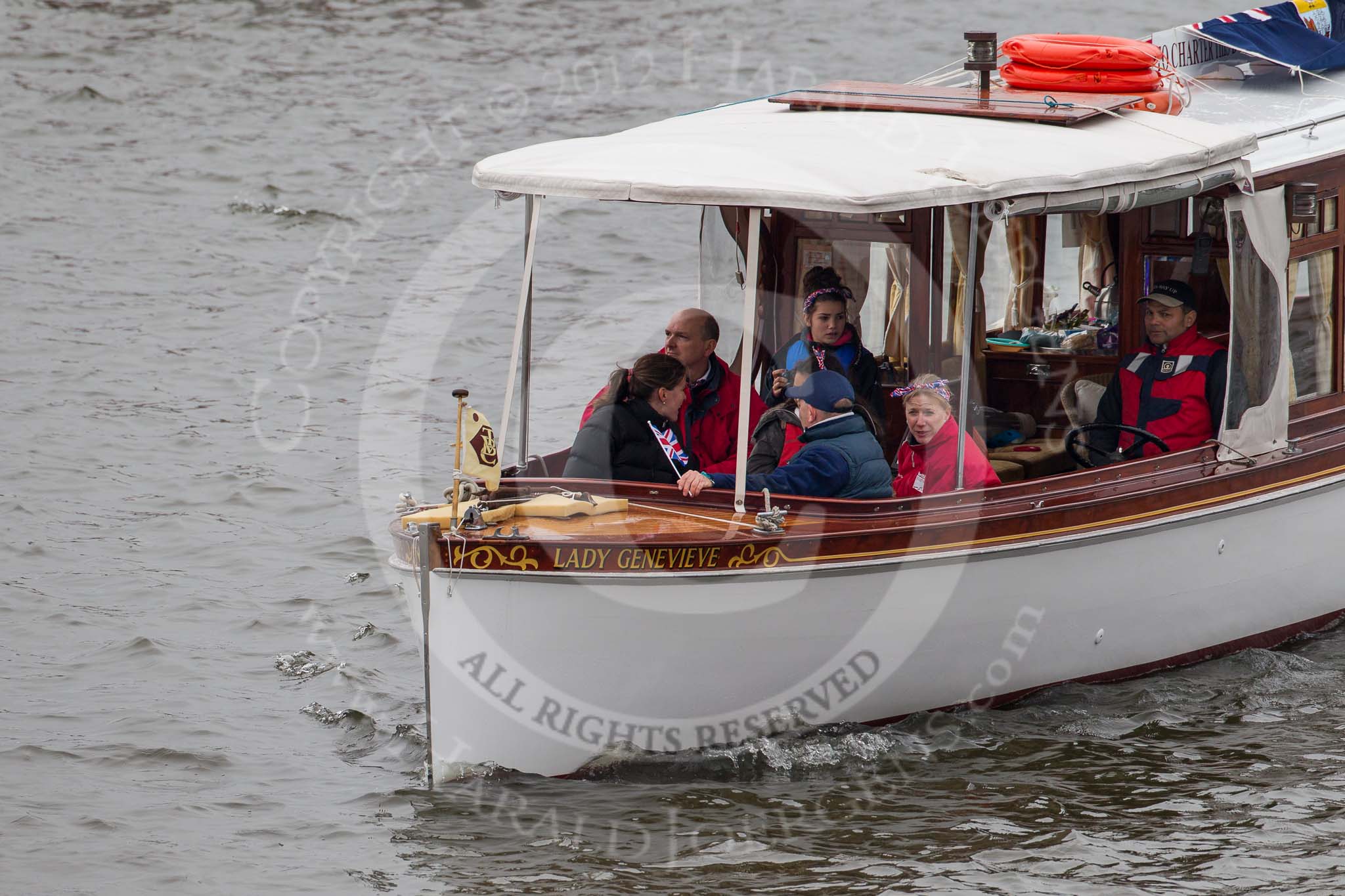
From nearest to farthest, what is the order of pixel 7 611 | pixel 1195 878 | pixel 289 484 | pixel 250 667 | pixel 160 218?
pixel 1195 878 < pixel 250 667 < pixel 7 611 < pixel 289 484 < pixel 160 218

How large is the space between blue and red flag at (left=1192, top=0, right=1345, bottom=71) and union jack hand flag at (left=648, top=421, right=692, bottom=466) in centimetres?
433

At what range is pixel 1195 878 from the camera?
667 cm

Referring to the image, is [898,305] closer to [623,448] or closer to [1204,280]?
[1204,280]

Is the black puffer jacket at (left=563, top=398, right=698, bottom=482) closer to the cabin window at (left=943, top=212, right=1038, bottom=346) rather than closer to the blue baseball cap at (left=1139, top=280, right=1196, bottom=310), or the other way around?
the cabin window at (left=943, top=212, right=1038, bottom=346)

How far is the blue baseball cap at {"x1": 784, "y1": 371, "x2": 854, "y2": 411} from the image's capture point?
7160 mm

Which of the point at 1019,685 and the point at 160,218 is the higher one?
the point at 160,218

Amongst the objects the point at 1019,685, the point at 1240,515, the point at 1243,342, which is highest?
the point at 1243,342

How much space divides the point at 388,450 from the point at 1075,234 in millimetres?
5692

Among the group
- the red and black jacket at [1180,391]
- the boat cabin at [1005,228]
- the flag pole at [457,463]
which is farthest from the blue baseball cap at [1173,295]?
→ the flag pole at [457,463]

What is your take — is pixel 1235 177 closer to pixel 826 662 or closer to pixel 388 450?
pixel 826 662

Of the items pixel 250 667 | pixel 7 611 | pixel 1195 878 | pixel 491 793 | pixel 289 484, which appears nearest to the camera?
pixel 1195 878

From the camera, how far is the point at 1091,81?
8.54 meters

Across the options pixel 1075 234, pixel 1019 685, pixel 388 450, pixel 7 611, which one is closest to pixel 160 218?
pixel 388 450

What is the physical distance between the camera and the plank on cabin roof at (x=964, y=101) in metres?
7.86
